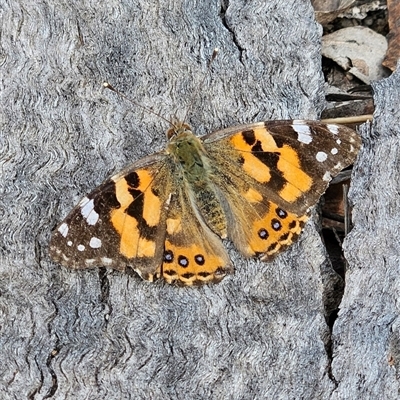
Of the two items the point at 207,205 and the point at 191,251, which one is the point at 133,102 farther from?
the point at 191,251

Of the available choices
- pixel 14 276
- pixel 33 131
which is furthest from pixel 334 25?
→ pixel 14 276

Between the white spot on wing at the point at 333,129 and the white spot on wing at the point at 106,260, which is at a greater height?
the white spot on wing at the point at 333,129

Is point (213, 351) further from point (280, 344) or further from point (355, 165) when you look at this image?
point (355, 165)

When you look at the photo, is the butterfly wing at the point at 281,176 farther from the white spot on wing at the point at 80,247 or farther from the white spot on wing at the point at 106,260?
the white spot on wing at the point at 80,247

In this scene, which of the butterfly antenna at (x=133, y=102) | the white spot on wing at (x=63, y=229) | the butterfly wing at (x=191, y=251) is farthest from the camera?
the butterfly antenna at (x=133, y=102)

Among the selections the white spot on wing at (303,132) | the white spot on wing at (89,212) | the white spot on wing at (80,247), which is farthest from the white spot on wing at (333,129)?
the white spot on wing at (80,247)

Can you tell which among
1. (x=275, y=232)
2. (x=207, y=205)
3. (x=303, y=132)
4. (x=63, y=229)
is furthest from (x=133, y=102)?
(x=275, y=232)

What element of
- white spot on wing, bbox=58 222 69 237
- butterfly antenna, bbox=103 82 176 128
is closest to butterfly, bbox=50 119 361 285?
white spot on wing, bbox=58 222 69 237
